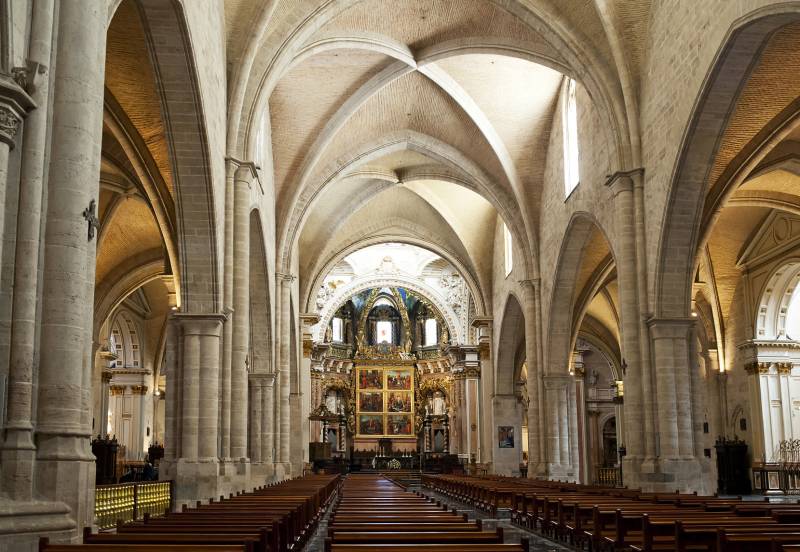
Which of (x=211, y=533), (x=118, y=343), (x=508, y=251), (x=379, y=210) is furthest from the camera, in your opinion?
(x=379, y=210)

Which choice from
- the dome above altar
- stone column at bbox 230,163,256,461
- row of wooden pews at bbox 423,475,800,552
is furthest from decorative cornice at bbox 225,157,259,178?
the dome above altar

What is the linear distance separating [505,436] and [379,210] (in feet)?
32.5

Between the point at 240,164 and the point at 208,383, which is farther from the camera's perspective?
the point at 240,164

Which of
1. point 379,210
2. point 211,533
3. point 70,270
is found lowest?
point 211,533

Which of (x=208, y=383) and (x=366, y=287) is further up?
(x=366, y=287)

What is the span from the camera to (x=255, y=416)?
2394 centimetres

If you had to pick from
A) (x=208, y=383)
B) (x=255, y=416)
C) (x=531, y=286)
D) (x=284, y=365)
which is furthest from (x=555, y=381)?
(x=208, y=383)

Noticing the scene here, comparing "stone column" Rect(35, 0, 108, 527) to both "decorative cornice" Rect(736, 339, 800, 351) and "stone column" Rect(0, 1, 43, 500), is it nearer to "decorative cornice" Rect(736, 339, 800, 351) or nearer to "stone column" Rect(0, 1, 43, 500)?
"stone column" Rect(0, 1, 43, 500)

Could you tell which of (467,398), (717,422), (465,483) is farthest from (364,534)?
(467,398)

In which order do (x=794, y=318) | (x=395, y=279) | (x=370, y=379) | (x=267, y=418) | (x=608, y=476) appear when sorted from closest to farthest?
(x=267, y=418) → (x=794, y=318) → (x=608, y=476) → (x=395, y=279) → (x=370, y=379)

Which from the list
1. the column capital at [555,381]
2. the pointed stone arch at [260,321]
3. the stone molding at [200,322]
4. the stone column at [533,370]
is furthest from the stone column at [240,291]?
the stone column at [533,370]

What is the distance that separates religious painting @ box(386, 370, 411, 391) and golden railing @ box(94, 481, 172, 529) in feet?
118

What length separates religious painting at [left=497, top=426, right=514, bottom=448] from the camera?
111 ft

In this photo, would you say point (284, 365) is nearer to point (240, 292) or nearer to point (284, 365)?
point (284, 365)
